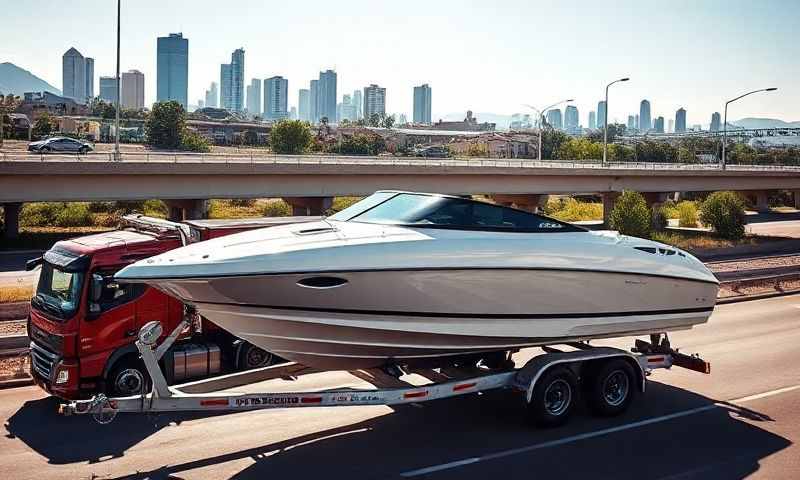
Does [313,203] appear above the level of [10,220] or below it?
above

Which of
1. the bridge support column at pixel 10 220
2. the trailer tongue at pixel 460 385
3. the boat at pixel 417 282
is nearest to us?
the trailer tongue at pixel 460 385

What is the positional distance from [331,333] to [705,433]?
4815 mm

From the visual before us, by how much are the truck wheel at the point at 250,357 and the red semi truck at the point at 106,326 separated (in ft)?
0.05

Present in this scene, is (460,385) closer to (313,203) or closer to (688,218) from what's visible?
(313,203)

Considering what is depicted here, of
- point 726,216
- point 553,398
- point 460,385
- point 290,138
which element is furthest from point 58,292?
point 290,138

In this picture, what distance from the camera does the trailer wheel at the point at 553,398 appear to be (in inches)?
383

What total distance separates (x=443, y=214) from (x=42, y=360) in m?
5.41

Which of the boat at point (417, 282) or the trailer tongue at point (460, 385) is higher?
the boat at point (417, 282)

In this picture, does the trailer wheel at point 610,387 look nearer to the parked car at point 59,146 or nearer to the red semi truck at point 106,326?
the red semi truck at point 106,326

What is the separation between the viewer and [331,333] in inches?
342

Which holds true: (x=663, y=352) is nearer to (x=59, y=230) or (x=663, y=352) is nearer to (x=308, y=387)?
(x=308, y=387)

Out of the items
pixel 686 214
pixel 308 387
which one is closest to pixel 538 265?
pixel 308 387

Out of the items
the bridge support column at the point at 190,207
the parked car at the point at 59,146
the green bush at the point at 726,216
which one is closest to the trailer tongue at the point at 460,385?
the bridge support column at the point at 190,207

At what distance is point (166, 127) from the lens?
84.8m
